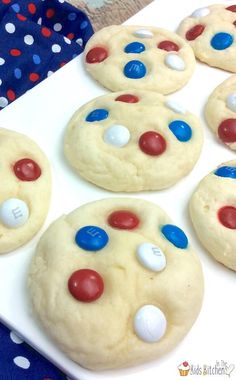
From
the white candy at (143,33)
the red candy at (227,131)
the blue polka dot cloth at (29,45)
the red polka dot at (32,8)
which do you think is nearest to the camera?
the red candy at (227,131)

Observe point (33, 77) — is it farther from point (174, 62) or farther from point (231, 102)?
point (231, 102)

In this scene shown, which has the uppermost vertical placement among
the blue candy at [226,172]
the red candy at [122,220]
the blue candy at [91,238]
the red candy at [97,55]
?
the red candy at [97,55]

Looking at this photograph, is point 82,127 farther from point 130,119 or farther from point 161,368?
point 161,368

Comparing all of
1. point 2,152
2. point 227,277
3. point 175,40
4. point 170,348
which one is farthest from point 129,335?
point 175,40

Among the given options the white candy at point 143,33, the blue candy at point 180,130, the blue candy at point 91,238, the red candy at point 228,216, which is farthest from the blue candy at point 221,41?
the blue candy at point 91,238

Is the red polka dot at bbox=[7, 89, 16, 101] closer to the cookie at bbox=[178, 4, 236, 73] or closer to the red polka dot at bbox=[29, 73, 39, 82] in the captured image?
the red polka dot at bbox=[29, 73, 39, 82]

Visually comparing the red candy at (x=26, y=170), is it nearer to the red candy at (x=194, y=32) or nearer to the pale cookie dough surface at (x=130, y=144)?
the pale cookie dough surface at (x=130, y=144)
